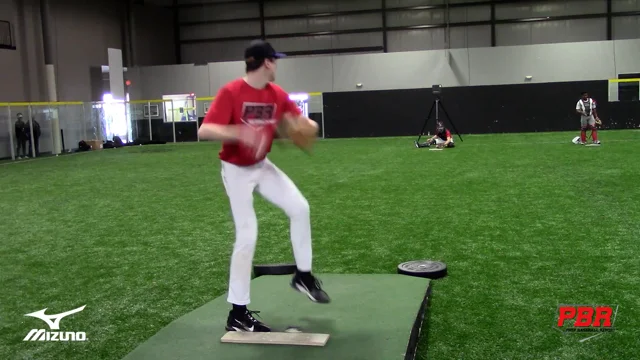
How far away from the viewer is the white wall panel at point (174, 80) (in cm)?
3434

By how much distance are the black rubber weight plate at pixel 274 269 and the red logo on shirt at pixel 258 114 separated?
219 centimetres

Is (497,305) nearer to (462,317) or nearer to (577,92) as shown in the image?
(462,317)

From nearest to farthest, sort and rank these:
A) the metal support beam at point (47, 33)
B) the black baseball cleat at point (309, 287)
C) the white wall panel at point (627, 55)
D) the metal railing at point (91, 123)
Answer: the black baseball cleat at point (309, 287) → the metal railing at point (91, 123) → the metal support beam at point (47, 33) → the white wall panel at point (627, 55)

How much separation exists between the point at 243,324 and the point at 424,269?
7.25ft

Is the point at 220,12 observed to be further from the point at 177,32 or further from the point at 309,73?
the point at 309,73

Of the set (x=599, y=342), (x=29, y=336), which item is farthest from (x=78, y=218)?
(x=599, y=342)

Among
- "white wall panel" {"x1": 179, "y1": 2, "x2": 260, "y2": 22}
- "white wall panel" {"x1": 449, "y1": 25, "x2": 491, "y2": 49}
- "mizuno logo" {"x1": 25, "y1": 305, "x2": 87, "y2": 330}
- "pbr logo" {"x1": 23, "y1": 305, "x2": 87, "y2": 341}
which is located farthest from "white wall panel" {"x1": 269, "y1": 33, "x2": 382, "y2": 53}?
"pbr logo" {"x1": 23, "y1": 305, "x2": 87, "y2": 341}

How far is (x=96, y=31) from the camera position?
1244 inches

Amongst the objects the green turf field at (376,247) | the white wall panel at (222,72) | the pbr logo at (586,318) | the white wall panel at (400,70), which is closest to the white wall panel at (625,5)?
the white wall panel at (400,70)

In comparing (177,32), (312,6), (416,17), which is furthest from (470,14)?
(177,32)

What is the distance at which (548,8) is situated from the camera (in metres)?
32.0

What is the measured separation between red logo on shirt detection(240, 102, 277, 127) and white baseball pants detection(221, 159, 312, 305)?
271mm

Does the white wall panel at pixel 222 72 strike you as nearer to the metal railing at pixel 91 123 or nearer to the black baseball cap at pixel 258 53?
the metal railing at pixel 91 123

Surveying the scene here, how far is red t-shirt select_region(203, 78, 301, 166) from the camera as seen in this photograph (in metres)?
3.69
